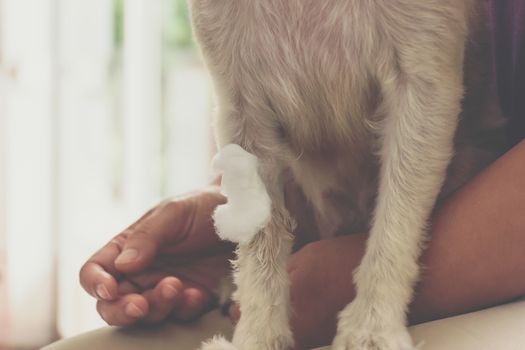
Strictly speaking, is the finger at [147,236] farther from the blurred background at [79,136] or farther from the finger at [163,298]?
the blurred background at [79,136]

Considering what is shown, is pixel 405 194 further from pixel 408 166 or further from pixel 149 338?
pixel 149 338

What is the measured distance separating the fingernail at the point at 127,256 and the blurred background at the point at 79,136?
128 centimetres

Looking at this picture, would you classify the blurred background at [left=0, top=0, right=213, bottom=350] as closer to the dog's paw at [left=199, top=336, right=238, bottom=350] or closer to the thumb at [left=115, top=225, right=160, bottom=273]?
the thumb at [left=115, top=225, right=160, bottom=273]

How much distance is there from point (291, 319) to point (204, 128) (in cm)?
175

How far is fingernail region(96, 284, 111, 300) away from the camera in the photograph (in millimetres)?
1147

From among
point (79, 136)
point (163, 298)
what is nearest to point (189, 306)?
point (163, 298)

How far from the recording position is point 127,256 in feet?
3.92

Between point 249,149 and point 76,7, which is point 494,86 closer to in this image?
point 249,149

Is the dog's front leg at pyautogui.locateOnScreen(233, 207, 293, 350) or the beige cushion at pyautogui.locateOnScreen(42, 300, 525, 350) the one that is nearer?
the beige cushion at pyautogui.locateOnScreen(42, 300, 525, 350)

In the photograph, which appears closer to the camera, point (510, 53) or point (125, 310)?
point (510, 53)

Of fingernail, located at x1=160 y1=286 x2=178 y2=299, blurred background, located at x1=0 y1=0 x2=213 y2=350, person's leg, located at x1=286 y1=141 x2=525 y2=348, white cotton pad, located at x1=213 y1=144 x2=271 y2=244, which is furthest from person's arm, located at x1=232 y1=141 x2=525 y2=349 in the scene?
blurred background, located at x1=0 y1=0 x2=213 y2=350

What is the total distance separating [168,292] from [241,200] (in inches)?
9.5

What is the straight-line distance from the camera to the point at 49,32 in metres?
2.33

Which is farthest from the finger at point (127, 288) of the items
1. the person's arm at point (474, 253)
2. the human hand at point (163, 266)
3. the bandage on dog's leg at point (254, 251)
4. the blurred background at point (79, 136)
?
the blurred background at point (79, 136)
